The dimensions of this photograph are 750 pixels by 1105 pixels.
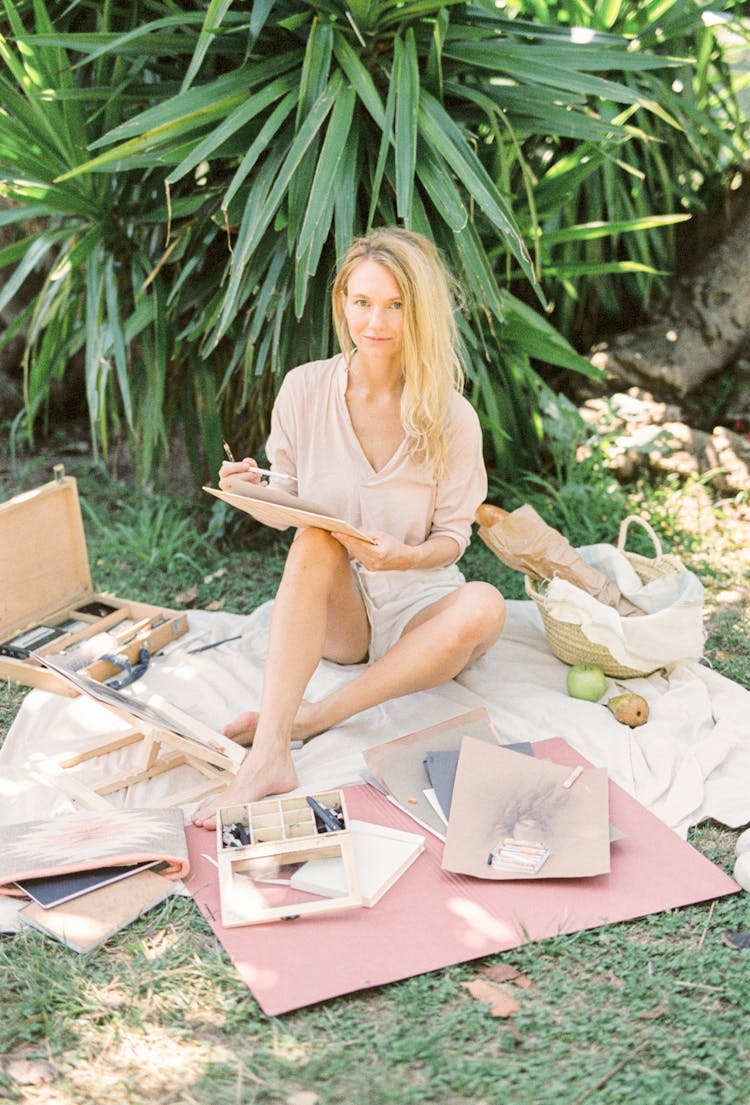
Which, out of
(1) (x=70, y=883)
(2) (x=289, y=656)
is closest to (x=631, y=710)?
(2) (x=289, y=656)

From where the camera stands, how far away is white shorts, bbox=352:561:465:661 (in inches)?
104

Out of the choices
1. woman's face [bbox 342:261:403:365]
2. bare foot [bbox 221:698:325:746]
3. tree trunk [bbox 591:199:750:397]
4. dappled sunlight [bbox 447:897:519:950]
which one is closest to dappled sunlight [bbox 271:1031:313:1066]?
dappled sunlight [bbox 447:897:519:950]

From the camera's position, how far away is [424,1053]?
1.64 meters

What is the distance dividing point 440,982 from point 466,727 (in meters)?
0.78

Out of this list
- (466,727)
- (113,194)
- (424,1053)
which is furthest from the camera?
(113,194)

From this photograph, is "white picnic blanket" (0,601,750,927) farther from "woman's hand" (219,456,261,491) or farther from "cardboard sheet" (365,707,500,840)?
"woman's hand" (219,456,261,491)

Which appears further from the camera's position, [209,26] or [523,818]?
[209,26]

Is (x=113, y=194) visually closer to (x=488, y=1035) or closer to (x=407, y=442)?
(x=407, y=442)

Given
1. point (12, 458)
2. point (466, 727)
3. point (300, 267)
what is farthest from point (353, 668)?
point (12, 458)

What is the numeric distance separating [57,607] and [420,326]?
56.5 inches

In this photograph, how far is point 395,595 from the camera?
2670 mm

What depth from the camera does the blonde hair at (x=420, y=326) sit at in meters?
2.39

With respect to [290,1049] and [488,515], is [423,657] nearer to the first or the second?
[488,515]

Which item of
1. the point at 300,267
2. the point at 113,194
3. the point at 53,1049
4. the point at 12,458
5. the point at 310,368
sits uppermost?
the point at 113,194
